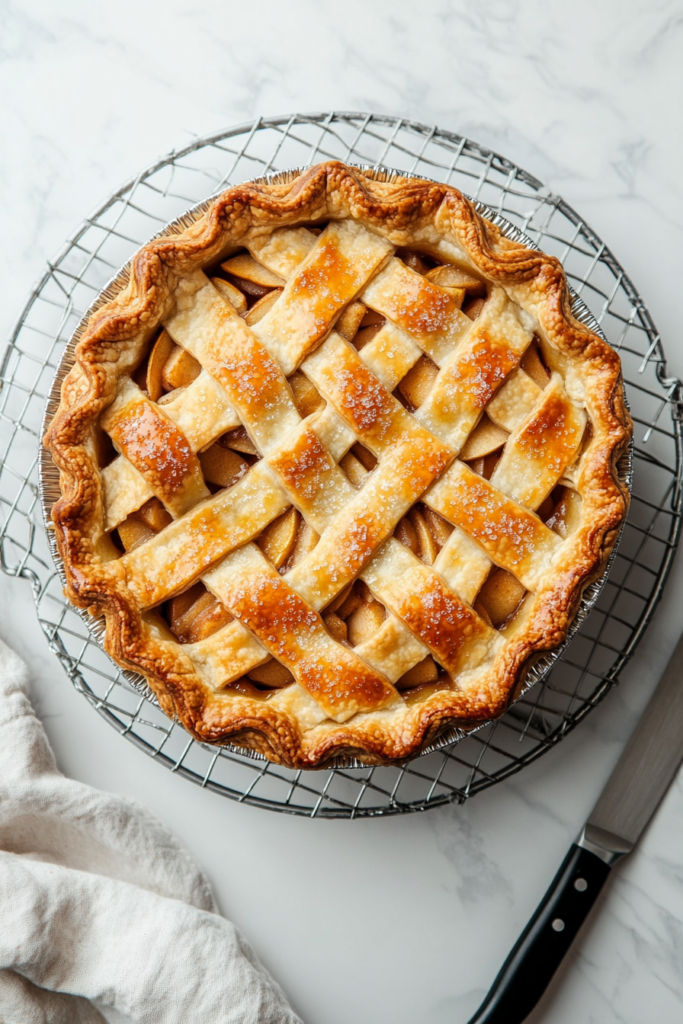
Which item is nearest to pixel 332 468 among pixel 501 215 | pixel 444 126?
pixel 501 215

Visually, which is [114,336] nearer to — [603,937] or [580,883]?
[580,883]

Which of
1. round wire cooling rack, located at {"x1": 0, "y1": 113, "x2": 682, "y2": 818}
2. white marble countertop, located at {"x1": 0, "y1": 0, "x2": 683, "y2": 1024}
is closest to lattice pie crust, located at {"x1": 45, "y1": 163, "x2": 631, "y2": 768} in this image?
round wire cooling rack, located at {"x1": 0, "y1": 113, "x2": 682, "y2": 818}

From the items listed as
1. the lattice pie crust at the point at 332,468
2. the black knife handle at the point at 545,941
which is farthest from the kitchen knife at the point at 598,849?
the lattice pie crust at the point at 332,468

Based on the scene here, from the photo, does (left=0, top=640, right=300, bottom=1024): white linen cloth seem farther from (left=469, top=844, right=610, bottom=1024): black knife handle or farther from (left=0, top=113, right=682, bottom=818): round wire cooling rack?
(left=469, top=844, right=610, bottom=1024): black knife handle

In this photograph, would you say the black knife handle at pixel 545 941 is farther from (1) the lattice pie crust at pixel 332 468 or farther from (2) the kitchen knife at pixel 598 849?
(1) the lattice pie crust at pixel 332 468

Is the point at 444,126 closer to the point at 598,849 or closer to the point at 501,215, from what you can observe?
the point at 501,215

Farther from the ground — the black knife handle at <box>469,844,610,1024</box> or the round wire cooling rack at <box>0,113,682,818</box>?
the round wire cooling rack at <box>0,113,682,818</box>
